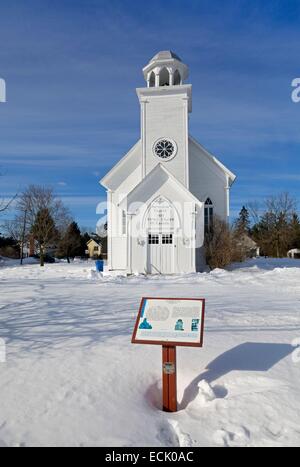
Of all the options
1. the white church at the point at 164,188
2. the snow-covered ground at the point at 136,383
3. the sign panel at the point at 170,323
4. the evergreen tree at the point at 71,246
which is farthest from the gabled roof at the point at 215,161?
the evergreen tree at the point at 71,246

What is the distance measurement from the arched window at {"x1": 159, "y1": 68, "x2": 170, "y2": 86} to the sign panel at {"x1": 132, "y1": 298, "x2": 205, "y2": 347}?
19807 millimetres

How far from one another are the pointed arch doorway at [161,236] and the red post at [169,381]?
1318cm

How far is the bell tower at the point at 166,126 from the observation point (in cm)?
1989

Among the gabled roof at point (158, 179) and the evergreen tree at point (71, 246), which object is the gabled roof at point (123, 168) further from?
the evergreen tree at point (71, 246)

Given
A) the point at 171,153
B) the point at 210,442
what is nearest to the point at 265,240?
the point at 171,153

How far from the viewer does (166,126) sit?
65.8 ft

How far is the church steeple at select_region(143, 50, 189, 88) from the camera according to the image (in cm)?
2045

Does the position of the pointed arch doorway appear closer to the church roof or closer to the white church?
the white church

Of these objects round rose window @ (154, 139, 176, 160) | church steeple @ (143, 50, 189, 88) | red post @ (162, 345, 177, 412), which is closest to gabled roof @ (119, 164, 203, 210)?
round rose window @ (154, 139, 176, 160)

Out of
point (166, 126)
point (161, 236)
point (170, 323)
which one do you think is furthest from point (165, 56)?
point (170, 323)

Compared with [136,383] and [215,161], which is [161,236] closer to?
[215,161]

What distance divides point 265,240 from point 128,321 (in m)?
46.1

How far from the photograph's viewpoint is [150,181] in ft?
58.4

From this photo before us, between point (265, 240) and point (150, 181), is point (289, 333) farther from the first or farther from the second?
point (265, 240)
